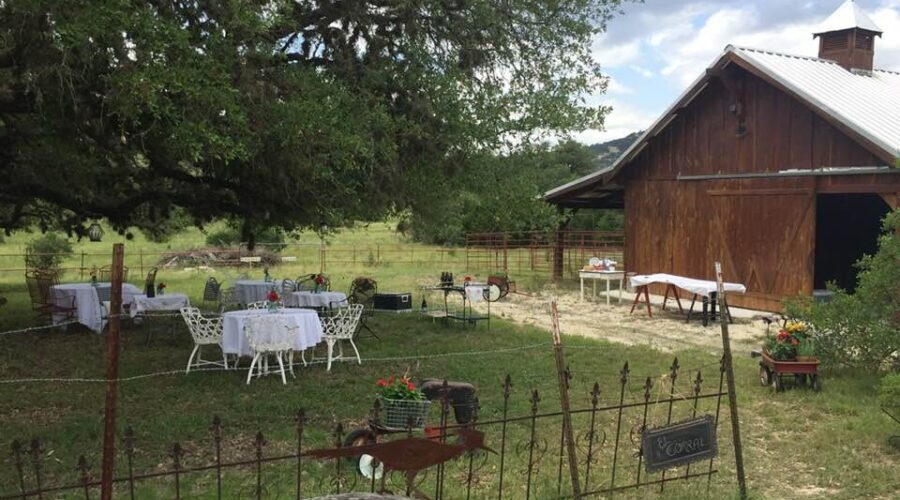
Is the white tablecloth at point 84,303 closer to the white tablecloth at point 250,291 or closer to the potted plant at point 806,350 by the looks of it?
the white tablecloth at point 250,291

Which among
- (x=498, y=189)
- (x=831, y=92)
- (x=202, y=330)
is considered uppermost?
(x=831, y=92)

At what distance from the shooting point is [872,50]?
60.2 ft

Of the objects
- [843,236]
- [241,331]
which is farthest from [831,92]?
[241,331]

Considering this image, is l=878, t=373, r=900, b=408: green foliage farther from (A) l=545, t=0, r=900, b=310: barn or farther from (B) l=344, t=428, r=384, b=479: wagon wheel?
(A) l=545, t=0, r=900, b=310: barn

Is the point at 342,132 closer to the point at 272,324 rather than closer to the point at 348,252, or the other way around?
the point at 272,324

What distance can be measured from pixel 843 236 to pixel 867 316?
13355mm

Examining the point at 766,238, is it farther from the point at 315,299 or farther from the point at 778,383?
the point at 315,299

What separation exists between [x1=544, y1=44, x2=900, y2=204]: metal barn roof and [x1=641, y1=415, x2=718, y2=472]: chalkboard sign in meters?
9.82

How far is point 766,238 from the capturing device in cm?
1558

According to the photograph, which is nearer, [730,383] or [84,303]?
[730,383]

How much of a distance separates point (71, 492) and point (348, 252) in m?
28.8

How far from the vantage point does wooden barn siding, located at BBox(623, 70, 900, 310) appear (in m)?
14.7

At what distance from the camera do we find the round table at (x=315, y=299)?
13031 mm

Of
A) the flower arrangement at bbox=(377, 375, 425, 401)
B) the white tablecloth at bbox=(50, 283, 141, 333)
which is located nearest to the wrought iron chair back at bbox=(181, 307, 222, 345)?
the white tablecloth at bbox=(50, 283, 141, 333)
